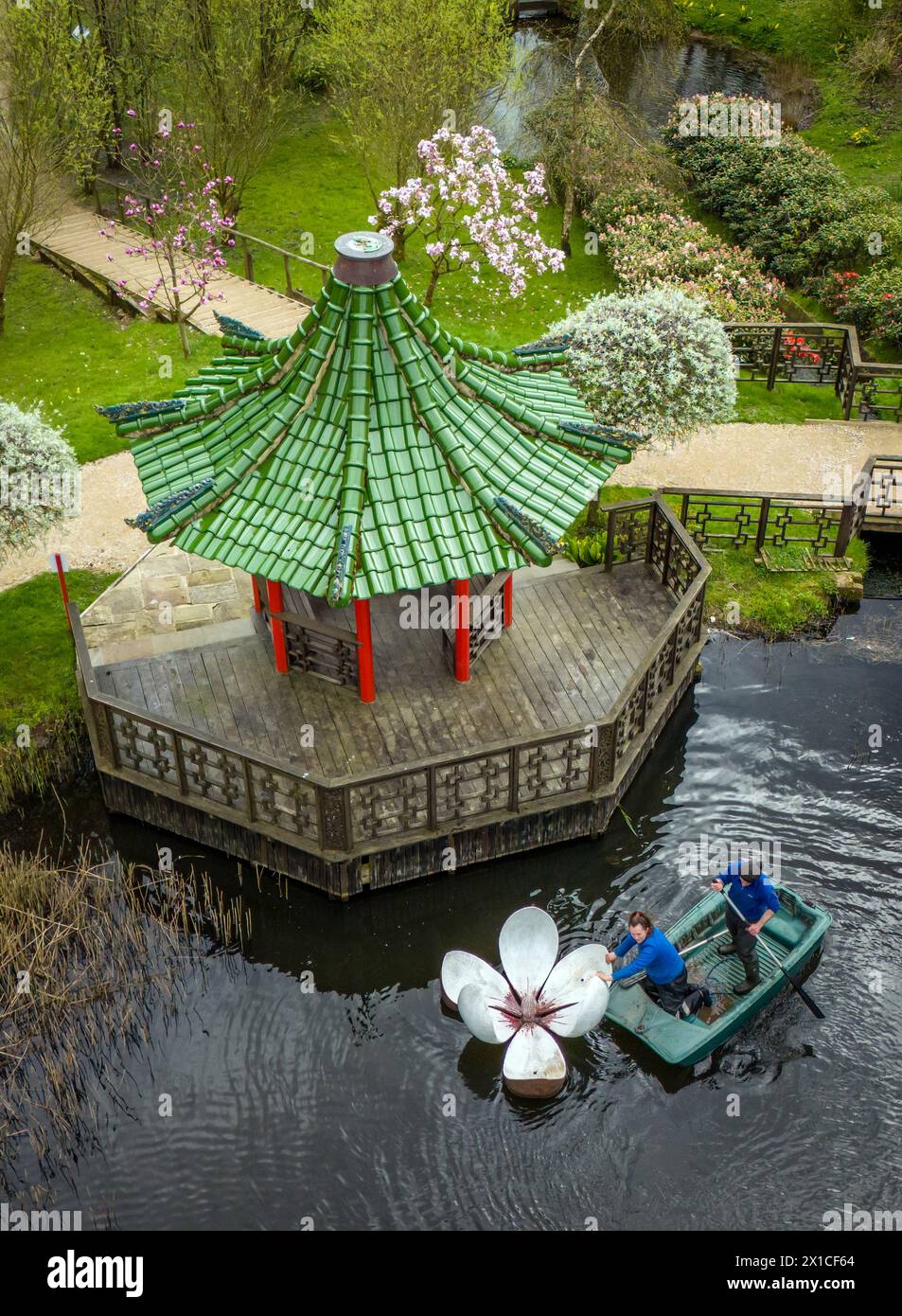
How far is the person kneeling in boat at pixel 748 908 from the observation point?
54.8ft

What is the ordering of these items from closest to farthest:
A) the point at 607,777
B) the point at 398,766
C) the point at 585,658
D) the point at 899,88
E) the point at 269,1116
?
the point at 269,1116, the point at 398,766, the point at 607,777, the point at 585,658, the point at 899,88

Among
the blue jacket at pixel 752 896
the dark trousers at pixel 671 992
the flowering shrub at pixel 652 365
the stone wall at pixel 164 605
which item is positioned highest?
the flowering shrub at pixel 652 365

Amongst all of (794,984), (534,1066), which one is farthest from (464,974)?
(794,984)

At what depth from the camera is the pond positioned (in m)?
43.7

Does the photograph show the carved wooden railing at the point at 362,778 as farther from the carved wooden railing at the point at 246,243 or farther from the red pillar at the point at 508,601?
the carved wooden railing at the point at 246,243

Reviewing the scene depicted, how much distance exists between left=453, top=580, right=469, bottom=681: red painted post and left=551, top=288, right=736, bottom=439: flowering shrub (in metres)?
5.90

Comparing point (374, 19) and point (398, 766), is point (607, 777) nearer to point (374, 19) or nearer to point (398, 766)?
point (398, 766)

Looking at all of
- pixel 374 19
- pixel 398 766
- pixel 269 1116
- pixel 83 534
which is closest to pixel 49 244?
pixel 374 19

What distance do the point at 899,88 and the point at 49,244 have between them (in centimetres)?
3032

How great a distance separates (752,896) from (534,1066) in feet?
12.3

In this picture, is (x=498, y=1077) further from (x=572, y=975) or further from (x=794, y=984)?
(x=794, y=984)

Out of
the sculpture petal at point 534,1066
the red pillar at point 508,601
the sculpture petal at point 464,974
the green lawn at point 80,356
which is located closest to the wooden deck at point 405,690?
the red pillar at point 508,601

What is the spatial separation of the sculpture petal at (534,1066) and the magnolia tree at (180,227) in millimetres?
20387
